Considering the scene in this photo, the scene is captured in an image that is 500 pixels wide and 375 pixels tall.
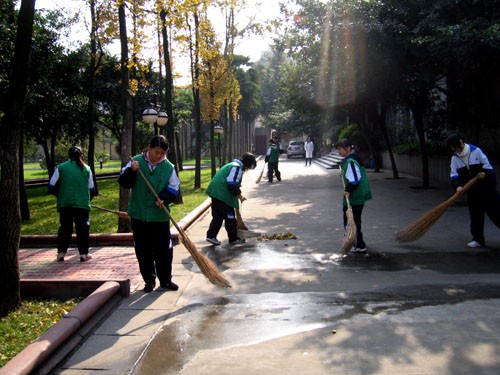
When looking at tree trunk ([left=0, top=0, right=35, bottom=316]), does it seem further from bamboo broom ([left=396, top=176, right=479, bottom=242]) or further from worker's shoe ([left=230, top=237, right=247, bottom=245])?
bamboo broom ([left=396, top=176, right=479, bottom=242])

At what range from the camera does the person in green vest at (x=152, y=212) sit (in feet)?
18.8

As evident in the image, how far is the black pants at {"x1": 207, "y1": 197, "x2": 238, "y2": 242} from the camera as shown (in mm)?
8312

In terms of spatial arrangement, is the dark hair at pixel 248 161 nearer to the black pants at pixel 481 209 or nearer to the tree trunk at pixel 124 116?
the tree trunk at pixel 124 116

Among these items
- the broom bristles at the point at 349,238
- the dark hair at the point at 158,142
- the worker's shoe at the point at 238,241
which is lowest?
the worker's shoe at the point at 238,241

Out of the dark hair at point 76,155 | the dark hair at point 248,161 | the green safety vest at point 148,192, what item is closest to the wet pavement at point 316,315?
the green safety vest at point 148,192

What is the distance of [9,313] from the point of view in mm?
5098

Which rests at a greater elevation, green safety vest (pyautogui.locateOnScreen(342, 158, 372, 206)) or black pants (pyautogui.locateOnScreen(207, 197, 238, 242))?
green safety vest (pyautogui.locateOnScreen(342, 158, 372, 206))

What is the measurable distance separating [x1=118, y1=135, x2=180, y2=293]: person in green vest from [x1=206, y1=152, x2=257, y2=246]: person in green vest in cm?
227

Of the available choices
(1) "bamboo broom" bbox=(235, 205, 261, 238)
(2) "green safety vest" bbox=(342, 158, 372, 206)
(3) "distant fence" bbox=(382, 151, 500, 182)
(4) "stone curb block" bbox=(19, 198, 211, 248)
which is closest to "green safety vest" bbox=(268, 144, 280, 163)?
(3) "distant fence" bbox=(382, 151, 500, 182)

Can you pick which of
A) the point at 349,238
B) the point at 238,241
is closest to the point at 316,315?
the point at 349,238

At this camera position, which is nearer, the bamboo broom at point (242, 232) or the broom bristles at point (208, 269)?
the broom bristles at point (208, 269)

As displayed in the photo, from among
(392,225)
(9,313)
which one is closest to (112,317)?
(9,313)

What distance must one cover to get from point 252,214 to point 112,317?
24.3 ft

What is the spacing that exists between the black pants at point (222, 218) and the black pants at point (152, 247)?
2.48 m
